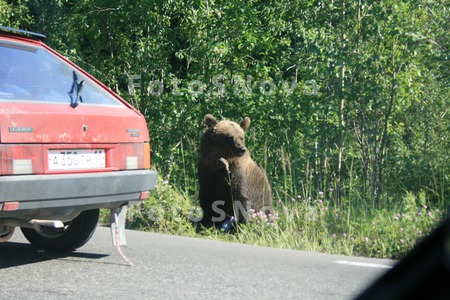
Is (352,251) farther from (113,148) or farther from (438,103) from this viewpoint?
(438,103)

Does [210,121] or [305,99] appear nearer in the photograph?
[210,121]

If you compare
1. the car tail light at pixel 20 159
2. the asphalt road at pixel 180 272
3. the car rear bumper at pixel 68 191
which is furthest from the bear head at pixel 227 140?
the car tail light at pixel 20 159

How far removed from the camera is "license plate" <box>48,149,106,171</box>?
16.8 ft

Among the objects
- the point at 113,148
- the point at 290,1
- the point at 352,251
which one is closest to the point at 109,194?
the point at 113,148

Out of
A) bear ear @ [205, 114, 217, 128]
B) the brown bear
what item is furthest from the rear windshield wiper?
bear ear @ [205, 114, 217, 128]

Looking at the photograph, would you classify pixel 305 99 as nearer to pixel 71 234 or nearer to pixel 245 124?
pixel 245 124

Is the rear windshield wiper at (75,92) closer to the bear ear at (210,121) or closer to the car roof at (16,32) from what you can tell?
the car roof at (16,32)

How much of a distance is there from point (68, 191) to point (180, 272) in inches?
42.5

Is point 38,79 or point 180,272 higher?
point 38,79

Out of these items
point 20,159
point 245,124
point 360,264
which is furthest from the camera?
point 245,124

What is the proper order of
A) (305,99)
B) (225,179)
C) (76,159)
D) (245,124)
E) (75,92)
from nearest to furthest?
(76,159), (75,92), (225,179), (245,124), (305,99)

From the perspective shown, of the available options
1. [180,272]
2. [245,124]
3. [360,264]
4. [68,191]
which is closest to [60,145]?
[68,191]

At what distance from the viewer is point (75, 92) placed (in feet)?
18.6

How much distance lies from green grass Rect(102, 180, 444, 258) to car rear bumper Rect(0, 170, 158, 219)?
221 centimetres
